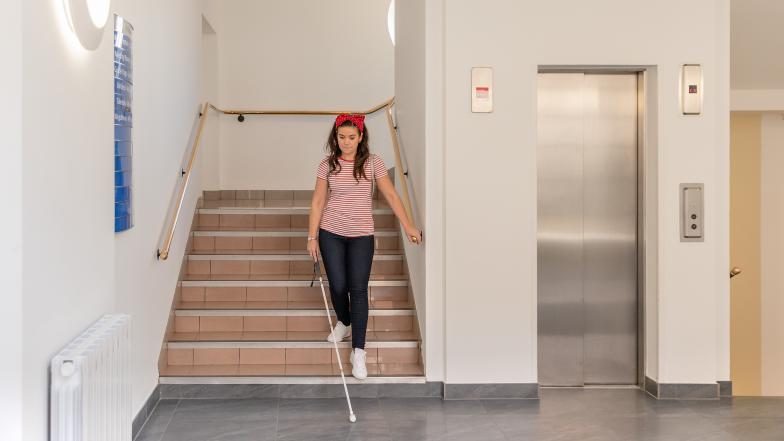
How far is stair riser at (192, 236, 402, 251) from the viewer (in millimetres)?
6984

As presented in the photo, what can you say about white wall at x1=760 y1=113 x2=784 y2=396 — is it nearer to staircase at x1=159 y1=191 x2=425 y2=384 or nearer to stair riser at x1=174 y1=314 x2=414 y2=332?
staircase at x1=159 y1=191 x2=425 y2=384

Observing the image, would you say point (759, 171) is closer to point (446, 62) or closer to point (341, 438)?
point (446, 62)

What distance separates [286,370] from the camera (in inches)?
216

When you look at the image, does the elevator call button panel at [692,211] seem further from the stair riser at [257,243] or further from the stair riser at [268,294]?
the stair riser at [257,243]

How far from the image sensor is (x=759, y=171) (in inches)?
321

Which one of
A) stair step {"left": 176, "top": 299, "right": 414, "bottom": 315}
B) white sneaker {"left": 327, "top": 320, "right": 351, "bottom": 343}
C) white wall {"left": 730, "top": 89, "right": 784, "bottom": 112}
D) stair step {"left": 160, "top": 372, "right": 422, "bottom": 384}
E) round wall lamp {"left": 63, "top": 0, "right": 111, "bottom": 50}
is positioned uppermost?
white wall {"left": 730, "top": 89, "right": 784, "bottom": 112}

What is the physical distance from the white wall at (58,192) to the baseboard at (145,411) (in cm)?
111

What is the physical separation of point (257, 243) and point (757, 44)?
417cm

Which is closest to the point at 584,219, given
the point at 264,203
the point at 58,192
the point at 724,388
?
the point at 724,388

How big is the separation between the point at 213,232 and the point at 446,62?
2.69 m

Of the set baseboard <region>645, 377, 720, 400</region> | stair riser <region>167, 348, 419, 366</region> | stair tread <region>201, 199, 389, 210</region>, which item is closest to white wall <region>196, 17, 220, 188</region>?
stair tread <region>201, 199, 389, 210</region>

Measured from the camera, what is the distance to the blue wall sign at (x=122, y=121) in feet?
13.1

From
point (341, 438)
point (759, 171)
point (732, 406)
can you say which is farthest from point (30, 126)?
point (759, 171)

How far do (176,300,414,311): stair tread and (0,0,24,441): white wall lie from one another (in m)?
3.56
